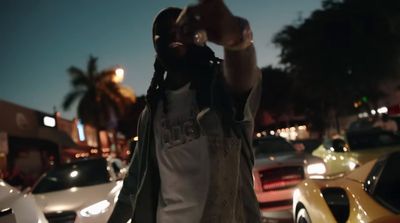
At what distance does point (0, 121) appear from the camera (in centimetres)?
2497

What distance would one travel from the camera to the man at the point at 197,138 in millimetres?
2199

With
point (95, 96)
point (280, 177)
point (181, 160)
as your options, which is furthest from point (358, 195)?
point (95, 96)

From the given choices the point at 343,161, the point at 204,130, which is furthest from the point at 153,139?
the point at 343,161

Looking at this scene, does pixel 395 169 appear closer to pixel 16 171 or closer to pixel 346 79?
pixel 16 171

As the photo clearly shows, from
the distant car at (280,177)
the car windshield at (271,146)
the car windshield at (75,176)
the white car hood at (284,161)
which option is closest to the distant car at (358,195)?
the distant car at (280,177)

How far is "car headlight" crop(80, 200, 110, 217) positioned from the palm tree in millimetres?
37294

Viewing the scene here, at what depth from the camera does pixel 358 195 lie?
5.08 meters

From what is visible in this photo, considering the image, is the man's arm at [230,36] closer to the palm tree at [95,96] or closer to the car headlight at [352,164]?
the car headlight at [352,164]

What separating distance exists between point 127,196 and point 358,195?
9.92 feet

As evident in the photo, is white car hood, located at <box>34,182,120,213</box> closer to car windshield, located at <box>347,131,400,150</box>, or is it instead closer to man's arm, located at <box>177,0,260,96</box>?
car windshield, located at <box>347,131,400,150</box>

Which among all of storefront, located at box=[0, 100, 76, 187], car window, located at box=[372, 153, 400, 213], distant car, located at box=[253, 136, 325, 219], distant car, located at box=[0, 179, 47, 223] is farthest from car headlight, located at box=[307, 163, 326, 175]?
storefront, located at box=[0, 100, 76, 187]

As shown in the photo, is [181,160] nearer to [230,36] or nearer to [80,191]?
[230,36]

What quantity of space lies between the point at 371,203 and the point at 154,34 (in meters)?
3.11

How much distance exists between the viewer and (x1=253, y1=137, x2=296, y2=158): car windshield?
1171 centimetres
